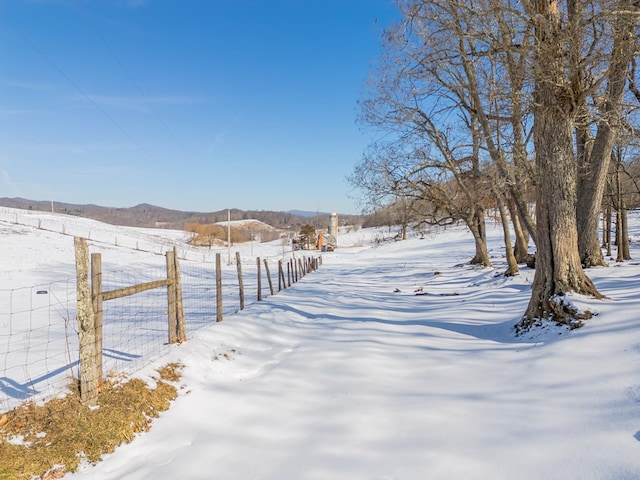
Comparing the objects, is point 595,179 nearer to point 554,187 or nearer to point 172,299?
point 554,187

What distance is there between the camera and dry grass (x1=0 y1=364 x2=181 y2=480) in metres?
2.72

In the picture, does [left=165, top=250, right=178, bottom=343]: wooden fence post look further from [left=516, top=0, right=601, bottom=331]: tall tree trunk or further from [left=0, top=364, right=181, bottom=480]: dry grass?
[left=516, top=0, right=601, bottom=331]: tall tree trunk

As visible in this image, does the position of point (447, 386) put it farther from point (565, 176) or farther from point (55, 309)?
point (55, 309)

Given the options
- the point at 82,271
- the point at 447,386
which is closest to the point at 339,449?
the point at 447,386

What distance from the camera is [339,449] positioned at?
285cm

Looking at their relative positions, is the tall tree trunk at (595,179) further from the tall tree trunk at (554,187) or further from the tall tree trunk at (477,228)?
the tall tree trunk at (477,228)

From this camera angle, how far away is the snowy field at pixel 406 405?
8.46 ft

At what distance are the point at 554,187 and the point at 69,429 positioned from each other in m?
6.62

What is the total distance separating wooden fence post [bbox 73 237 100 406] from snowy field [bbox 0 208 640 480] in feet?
2.47

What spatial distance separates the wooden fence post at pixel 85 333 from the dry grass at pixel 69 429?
11 centimetres

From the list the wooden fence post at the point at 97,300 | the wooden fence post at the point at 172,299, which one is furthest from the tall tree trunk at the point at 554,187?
the wooden fence post at the point at 97,300

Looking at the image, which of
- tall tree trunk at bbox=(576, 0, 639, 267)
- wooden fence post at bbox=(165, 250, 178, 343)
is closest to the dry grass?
wooden fence post at bbox=(165, 250, 178, 343)

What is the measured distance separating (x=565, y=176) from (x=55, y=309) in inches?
485

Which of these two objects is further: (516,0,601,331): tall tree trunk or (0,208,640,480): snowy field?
(516,0,601,331): tall tree trunk
